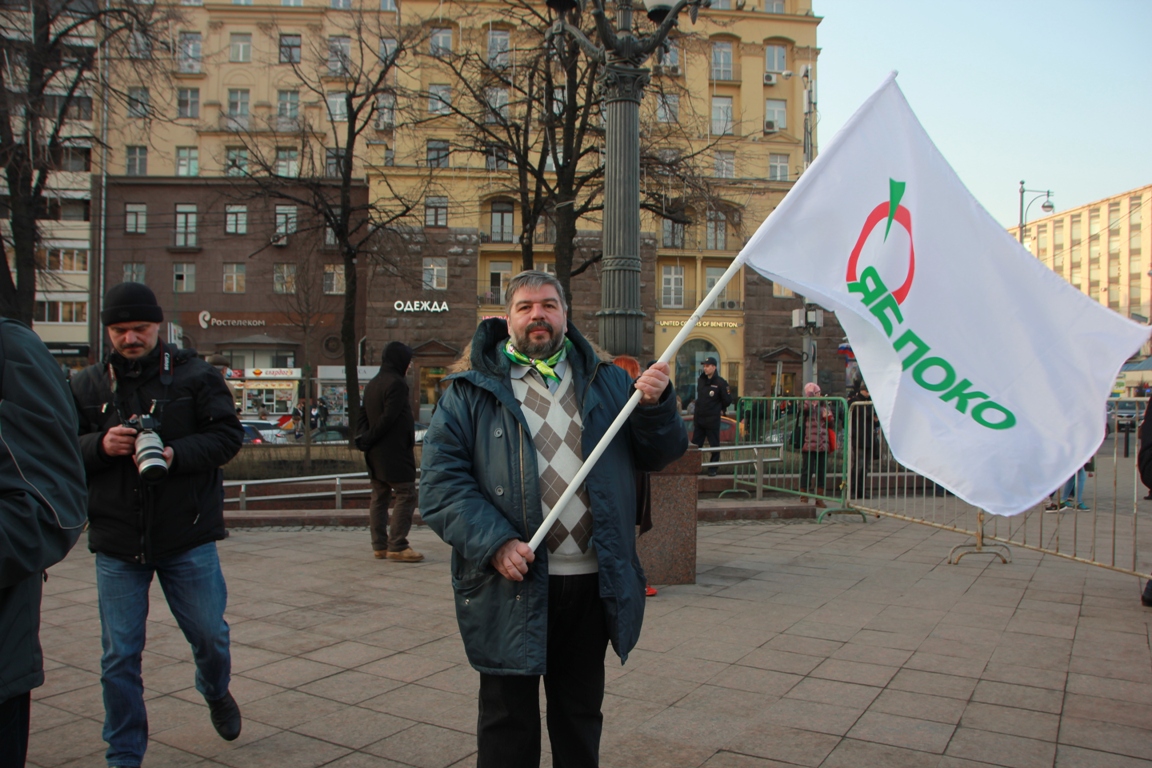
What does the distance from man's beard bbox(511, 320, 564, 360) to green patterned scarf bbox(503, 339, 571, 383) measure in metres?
0.01

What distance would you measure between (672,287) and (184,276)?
24278 millimetres

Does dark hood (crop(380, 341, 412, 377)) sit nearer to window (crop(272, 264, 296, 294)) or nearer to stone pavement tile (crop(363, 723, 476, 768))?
stone pavement tile (crop(363, 723, 476, 768))

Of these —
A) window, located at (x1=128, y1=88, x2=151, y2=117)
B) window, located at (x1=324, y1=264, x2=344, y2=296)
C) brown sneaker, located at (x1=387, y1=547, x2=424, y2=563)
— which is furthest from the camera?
window, located at (x1=324, y1=264, x2=344, y2=296)

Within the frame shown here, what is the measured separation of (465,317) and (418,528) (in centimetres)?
3107

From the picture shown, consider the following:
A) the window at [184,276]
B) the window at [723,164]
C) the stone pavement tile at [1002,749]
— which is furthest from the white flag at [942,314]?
the window at [184,276]

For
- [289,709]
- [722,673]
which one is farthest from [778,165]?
[289,709]

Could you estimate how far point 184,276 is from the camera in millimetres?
44938

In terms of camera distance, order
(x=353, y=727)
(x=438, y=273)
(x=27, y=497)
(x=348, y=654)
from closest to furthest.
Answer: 1. (x=27, y=497)
2. (x=353, y=727)
3. (x=348, y=654)
4. (x=438, y=273)

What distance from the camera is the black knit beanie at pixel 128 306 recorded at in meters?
3.62

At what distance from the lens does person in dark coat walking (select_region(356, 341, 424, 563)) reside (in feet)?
26.3

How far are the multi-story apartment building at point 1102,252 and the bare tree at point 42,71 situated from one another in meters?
65.6

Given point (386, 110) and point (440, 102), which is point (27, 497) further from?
point (386, 110)

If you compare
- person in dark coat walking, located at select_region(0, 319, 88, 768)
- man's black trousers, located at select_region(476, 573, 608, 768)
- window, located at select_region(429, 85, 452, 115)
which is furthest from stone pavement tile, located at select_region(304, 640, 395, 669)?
window, located at select_region(429, 85, 452, 115)

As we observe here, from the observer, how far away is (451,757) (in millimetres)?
3736
